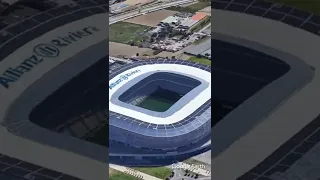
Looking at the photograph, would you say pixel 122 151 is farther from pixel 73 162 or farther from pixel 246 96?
pixel 246 96

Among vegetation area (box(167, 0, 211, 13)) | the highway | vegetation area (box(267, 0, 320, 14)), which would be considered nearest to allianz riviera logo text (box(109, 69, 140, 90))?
the highway

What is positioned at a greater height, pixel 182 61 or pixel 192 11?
pixel 192 11

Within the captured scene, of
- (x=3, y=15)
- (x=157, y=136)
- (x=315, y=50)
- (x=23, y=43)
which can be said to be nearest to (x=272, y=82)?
(x=315, y=50)

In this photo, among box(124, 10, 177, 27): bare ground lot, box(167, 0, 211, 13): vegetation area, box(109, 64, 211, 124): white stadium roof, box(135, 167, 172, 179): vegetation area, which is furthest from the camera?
box(167, 0, 211, 13): vegetation area

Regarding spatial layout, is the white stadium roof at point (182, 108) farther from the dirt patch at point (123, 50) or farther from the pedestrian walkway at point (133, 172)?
the pedestrian walkway at point (133, 172)

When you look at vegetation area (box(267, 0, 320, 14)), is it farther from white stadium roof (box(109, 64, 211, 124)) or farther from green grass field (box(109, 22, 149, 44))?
Result: green grass field (box(109, 22, 149, 44))
